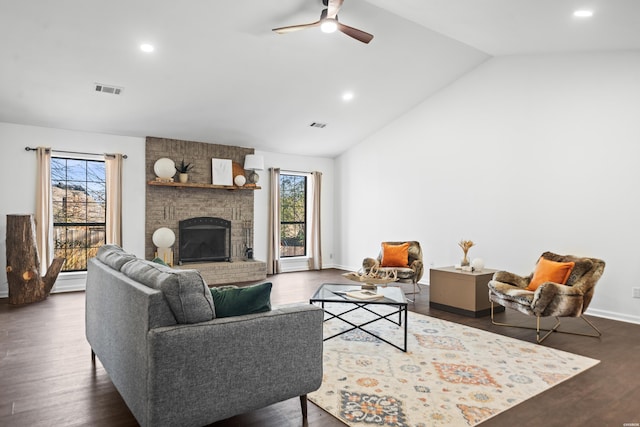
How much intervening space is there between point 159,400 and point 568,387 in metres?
2.78

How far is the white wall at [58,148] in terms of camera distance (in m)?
6.03

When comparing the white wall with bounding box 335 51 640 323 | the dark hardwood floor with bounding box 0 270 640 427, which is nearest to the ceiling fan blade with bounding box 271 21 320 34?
the dark hardwood floor with bounding box 0 270 640 427

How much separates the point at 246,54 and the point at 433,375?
4.21 m

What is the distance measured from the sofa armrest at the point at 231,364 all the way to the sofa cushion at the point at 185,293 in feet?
0.20

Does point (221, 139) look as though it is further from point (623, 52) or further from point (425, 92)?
point (623, 52)

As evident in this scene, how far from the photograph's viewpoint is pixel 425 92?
7039 mm

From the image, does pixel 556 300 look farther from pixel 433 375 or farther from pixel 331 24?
pixel 331 24

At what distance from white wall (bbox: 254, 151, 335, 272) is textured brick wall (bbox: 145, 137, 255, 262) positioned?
27 centimetres

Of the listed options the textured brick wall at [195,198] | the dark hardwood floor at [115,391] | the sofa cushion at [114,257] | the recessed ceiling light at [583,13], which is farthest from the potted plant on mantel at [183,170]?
the recessed ceiling light at [583,13]

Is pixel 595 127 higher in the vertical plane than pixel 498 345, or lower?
higher

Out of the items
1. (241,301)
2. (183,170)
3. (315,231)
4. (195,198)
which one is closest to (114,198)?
(183,170)

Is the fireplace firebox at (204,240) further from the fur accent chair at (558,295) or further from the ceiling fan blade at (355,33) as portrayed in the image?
the fur accent chair at (558,295)

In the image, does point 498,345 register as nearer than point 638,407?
No

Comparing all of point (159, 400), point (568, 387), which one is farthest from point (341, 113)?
point (159, 400)
